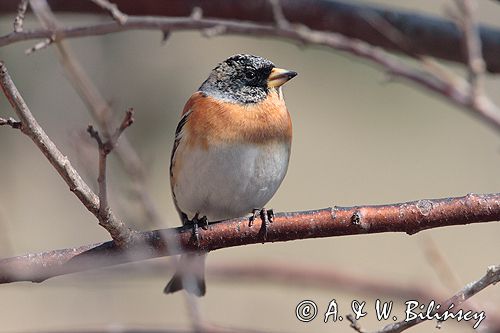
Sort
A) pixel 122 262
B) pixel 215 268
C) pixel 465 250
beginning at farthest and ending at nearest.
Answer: pixel 465 250, pixel 215 268, pixel 122 262

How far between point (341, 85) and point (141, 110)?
2441 millimetres

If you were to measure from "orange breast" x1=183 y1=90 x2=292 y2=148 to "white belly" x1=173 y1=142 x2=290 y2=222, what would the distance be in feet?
0.13

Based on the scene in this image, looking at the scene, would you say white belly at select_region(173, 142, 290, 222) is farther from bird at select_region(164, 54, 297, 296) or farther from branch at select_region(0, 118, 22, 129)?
branch at select_region(0, 118, 22, 129)

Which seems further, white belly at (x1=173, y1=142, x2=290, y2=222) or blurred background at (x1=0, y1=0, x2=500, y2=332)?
blurred background at (x1=0, y1=0, x2=500, y2=332)

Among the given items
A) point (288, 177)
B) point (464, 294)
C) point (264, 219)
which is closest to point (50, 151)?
point (264, 219)

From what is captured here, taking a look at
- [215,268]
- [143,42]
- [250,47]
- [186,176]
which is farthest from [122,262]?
[250,47]

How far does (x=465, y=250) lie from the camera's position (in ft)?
25.9

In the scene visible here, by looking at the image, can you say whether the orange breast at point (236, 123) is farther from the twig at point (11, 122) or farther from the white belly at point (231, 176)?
the twig at point (11, 122)

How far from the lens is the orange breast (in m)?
3.74

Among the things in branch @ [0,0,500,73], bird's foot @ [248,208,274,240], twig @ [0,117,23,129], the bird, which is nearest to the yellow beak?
the bird

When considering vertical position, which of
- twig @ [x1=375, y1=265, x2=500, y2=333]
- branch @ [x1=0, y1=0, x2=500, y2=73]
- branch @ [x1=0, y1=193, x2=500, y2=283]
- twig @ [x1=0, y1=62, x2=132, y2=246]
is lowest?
twig @ [x1=375, y1=265, x2=500, y2=333]

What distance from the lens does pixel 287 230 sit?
2955mm

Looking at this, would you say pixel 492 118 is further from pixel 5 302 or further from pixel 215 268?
pixel 5 302

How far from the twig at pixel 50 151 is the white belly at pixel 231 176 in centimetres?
106
